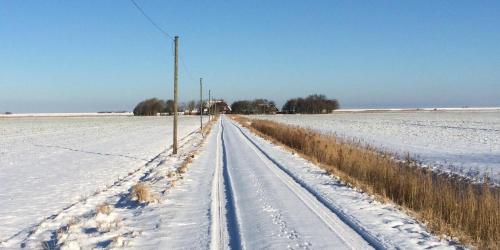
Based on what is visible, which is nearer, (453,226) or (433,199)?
(453,226)

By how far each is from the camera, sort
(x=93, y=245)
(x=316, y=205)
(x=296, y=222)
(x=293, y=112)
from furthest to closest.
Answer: (x=293, y=112), (x=316, y=205), (x=296, y=222), (x=93, y=245)

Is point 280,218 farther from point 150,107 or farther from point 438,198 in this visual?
point 150,107

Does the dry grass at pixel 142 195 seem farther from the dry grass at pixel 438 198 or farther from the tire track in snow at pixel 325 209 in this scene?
the dry grass at pixel 438 198

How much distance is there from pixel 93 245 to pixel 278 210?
11.6 feet

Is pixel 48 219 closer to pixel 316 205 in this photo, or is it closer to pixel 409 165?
pixel 316 205

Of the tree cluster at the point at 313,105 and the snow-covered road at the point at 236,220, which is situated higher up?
the tree cluster at the point at 313,105

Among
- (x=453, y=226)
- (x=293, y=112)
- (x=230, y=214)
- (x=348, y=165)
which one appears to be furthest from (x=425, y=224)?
(x=293, y=112)

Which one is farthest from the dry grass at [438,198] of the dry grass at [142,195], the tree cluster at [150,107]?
the tree cluster at [150,107]

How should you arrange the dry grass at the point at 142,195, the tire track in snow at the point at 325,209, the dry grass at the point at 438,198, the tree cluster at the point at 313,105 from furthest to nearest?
the tree cluster at the point at 313,105 → the dry grass at the point at 142,195 → the dry grass at the point at 438,198 → the tire track in snow at the point at 325,209

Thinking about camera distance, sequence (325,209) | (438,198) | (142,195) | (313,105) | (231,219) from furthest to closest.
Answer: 1. (313,105)
2. (142,195)
3. (438,198)
4. (325,209)
5. (231,219)

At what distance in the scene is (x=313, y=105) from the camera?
188 m

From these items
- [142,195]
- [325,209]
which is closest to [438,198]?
[325,209]

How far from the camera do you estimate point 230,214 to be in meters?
8.70

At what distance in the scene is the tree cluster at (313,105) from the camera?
7431 inches
